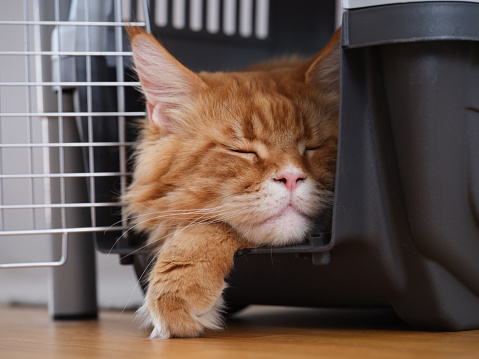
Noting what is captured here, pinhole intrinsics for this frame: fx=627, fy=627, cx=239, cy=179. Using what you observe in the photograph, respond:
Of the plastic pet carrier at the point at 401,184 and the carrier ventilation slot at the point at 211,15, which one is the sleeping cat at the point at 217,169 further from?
the carrier ventilation slot at the point at 211,15

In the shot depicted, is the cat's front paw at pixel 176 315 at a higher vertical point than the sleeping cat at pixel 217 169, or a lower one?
lower

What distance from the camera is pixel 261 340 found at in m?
1.08

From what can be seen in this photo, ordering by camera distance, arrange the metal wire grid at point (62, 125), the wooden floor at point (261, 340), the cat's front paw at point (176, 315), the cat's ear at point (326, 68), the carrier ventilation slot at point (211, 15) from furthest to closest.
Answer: the carrier ventilation slot at point (211, 15), the metal wire grid at point (62, 125), the cat's ear at point (326, 68), the cat's front paw at point (176, 315), the wooden floor at point (261, 340)

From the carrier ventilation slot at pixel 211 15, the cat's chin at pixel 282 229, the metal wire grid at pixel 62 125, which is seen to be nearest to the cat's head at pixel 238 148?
the cat's chin at pixel 282 229

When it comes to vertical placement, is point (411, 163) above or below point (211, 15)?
below

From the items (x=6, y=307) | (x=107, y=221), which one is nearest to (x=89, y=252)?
(x=107, y=221)

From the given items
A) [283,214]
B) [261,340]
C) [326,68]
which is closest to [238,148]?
[283,214]

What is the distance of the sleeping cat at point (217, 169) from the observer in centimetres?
115

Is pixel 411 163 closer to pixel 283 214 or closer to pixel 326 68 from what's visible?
pixel 283 214

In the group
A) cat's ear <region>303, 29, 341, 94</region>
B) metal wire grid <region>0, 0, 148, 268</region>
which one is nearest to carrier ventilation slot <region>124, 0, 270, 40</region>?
metal wire grid <region>0, 0, 148, 268</region>

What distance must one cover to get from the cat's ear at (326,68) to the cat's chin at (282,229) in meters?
0.34

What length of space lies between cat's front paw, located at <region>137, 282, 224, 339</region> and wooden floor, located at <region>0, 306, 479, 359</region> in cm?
2

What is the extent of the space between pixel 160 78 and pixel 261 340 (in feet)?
1.98

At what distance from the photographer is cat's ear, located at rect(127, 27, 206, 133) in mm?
1300
